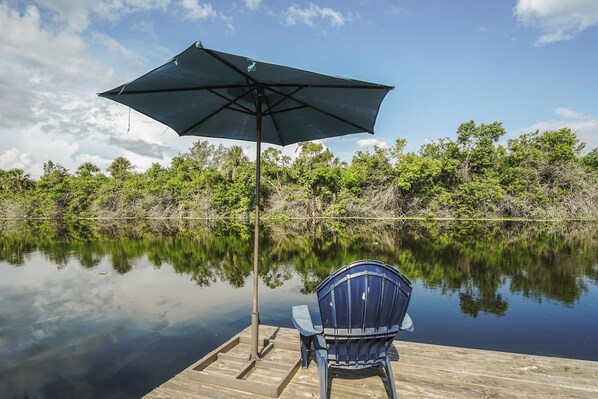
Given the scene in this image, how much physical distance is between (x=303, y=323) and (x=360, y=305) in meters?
0.46

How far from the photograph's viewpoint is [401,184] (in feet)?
82.1

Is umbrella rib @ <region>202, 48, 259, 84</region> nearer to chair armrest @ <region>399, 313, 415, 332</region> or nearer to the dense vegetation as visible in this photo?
chair armrest @ <region>399, 313, 415, 332</region>

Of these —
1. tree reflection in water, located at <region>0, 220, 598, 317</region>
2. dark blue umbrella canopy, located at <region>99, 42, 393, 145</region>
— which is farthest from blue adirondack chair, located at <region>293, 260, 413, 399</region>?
tree reflection in water, located at <region>0, 220, 598, 317</region>

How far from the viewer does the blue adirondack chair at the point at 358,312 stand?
1985mm

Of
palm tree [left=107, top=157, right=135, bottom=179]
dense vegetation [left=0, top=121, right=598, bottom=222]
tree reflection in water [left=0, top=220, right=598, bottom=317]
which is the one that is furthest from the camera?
palm tree [left=107, top=157, right=135, bottom=179]

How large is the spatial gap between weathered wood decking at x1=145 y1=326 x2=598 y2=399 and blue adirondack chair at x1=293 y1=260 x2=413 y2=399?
36 cm

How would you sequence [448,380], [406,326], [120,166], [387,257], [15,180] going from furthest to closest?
[120,166] → [15,180] → [387,257] → [448,380] → [406,326]

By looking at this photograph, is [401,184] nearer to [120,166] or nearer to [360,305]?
[360,305]

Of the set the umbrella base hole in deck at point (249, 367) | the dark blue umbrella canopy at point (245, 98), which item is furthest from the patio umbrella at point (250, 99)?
the umbrella base hole in deck at point (249, 367)

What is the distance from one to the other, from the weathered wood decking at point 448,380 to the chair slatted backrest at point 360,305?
47 cm

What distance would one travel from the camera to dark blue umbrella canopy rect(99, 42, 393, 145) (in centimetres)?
197

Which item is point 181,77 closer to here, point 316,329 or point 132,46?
point 316,329

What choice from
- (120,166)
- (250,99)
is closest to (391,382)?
(250,99)

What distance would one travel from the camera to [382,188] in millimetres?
26109
